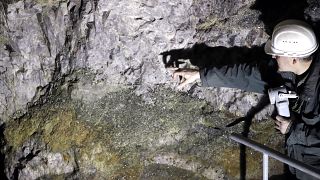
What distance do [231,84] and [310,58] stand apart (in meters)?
0.87

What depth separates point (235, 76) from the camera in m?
3.78

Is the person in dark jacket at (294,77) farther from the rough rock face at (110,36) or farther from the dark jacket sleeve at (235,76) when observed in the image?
the rough rock face at (110,36)

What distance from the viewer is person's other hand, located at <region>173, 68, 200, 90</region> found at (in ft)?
13.0

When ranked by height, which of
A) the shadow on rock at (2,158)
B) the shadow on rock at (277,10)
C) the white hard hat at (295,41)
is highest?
the shadow on rock at (277,10)

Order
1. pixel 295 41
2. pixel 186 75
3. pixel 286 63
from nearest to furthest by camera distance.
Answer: pixel 295 41, pixel 286 63, pixel 186 75

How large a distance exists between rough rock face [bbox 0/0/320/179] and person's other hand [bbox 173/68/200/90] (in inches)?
6.2

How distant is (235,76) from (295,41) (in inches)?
30.3

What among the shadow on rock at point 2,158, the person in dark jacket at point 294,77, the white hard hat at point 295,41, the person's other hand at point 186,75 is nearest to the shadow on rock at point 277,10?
the person in dark jacket at point 294,77

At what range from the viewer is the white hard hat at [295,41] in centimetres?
320

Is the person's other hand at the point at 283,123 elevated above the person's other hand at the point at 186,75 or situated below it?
below

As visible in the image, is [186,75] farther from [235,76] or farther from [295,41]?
[295,41]

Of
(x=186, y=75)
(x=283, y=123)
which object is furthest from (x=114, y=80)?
(x=283, y=123)

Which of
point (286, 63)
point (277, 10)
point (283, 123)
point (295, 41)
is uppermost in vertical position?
point (277, 10)

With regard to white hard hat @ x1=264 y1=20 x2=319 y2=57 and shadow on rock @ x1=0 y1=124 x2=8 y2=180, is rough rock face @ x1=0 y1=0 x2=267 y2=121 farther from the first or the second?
white hard hat @ x1=264 y1=20 x2=319 y2=57
